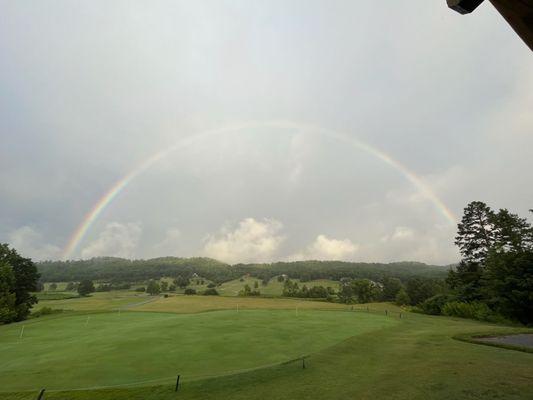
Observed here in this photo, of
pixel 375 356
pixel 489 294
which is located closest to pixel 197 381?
pixel 375 356

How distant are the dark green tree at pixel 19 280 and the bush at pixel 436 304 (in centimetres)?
9327

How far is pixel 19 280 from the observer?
82.0 metres

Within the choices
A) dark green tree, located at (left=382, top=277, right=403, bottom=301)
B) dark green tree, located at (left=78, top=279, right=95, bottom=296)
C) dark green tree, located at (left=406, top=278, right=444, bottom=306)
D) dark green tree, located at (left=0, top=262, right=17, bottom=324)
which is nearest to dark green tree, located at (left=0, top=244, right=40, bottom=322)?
dark green tree, located at (left=0, top=262, right=17, bottom=324)

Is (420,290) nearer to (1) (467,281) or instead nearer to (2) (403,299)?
(2) (403,299)

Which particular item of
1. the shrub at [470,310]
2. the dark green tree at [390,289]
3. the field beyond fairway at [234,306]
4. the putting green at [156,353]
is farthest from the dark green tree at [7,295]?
the dark green tree at [390,289]

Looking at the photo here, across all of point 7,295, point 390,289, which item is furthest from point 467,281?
point 7,295

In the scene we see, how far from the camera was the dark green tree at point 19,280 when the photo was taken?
2975 inches

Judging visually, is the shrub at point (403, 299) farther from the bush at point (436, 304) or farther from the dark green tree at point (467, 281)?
the bush at point (436, 304)

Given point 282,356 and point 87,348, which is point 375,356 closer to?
point 282,356

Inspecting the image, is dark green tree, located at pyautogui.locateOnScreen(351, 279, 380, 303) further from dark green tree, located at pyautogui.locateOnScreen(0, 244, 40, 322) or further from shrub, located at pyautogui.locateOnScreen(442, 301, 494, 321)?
dark green tree, located at pyautogui.locateOnScreen(0, 244, 40, 322)

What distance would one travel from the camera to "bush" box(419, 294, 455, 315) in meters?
67.5

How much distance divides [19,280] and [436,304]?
→ 334 ft

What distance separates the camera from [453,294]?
222ft

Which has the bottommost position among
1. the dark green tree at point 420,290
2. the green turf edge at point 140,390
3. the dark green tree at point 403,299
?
the green turf edge at point 140,390
